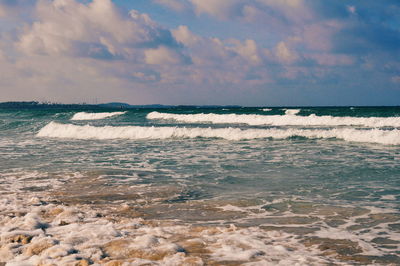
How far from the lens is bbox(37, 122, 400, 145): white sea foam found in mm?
20766

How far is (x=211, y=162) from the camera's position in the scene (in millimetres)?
13750

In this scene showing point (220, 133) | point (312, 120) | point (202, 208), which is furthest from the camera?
point (312, 120)

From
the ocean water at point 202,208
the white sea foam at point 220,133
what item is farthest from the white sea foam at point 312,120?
the ocean water at point 202,208

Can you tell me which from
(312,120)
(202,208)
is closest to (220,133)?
(202,208)

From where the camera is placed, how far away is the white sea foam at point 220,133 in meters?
20.8

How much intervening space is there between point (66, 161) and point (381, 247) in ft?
39.5

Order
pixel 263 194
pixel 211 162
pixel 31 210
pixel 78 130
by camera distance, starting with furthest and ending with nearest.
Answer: pixel 78 130 → pixel 211 162 → pixel 263 194 → pixel 31 210

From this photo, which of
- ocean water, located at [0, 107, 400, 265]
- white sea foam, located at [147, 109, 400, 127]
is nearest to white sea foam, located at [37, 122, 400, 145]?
ocean water, located at [0, 107, 400, 265]

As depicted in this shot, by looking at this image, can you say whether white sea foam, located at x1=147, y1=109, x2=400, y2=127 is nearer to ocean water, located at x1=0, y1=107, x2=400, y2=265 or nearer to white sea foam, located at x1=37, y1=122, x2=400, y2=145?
white sea foam, located at x1=37, y1=122, x2=400, y2=145

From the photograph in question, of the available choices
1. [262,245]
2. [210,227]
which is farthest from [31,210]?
[262,245]

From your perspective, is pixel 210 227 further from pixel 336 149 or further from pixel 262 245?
pixel 336 149

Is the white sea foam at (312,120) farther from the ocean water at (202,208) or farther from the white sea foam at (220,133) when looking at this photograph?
the ocean water at (202,208)

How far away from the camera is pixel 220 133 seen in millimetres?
24734

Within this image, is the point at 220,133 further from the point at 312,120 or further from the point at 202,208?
the point at 312,120
